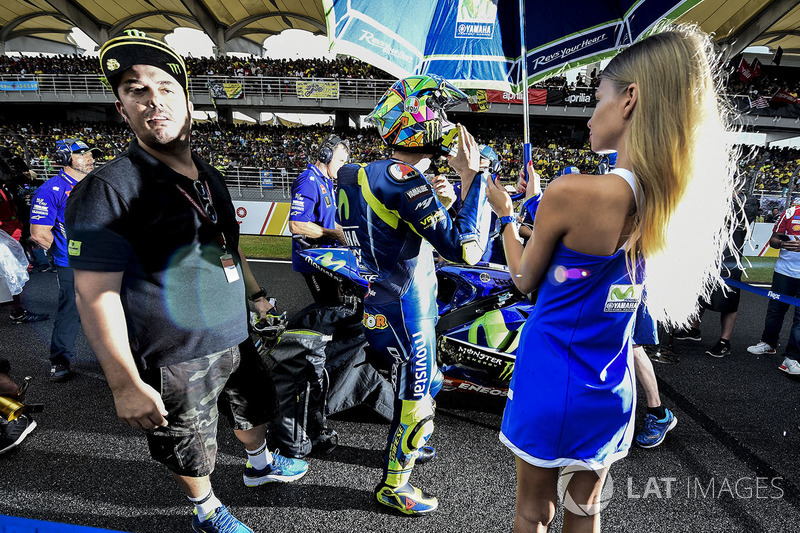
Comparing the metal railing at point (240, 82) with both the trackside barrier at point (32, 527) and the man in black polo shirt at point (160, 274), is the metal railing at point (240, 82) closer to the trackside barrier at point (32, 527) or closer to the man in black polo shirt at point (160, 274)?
the man in black polo shirt at point (160, 274)

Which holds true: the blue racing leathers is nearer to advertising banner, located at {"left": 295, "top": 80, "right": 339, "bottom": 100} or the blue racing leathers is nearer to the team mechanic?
the team mechanic

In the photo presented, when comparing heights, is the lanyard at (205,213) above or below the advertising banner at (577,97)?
below

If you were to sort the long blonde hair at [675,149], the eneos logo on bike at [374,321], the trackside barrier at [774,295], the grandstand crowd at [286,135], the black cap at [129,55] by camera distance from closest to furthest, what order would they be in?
1. the long blonde hair at [675,149]
2. the black cap at [129,55]
3. the eneos logo on bike at [374,321]
4. the trackside barrier at [774,295]
5. the grandstand crowd at [286,135]

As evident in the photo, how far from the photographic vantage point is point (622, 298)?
4.31ft

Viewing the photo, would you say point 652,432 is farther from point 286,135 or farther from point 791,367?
point 286,135

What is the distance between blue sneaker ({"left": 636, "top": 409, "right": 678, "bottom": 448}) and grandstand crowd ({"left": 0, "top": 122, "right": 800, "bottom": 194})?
758 inches

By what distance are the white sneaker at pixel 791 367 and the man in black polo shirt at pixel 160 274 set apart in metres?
5.22

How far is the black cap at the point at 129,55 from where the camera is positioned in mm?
1654

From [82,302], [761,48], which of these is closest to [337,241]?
[82,302]

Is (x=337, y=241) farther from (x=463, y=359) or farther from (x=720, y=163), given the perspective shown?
(x=720, y=163)

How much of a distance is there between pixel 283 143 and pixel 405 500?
2626cm

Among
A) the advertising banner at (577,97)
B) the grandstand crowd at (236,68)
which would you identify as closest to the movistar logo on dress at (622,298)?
the advertising banner at (577,97)

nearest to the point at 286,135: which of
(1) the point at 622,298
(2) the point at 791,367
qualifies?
(2) the point at 791,367

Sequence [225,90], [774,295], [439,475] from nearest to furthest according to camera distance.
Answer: [439,475]
[774,295]
[225,90]
